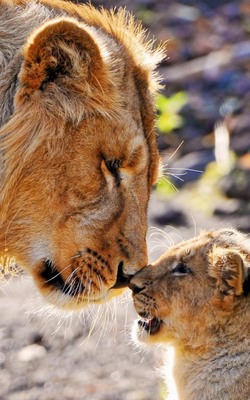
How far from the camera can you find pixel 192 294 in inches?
189

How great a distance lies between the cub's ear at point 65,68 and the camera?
13.1ft

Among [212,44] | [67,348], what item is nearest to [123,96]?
[67,348]

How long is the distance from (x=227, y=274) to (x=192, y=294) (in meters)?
0.23

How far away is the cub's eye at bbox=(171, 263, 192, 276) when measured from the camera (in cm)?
484

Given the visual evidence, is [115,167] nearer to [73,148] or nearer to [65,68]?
[73,148]

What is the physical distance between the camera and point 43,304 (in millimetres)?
4805

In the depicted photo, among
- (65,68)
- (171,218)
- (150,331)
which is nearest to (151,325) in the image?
A: (150,331)

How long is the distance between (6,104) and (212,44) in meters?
5.67

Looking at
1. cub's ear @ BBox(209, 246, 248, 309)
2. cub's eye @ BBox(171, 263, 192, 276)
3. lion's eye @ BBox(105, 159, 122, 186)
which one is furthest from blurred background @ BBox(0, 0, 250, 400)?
lion's eye @ BBox(105, 159, 122, 186)

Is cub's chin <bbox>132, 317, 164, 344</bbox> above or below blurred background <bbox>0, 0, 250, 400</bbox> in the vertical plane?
above

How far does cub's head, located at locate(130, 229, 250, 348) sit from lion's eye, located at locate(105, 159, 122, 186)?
423 mm

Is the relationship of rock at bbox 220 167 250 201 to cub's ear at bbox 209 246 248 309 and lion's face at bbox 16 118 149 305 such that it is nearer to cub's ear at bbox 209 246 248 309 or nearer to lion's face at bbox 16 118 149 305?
cub's ear at bbox 209 246 248 309

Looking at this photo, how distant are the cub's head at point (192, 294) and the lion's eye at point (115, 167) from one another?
423mm

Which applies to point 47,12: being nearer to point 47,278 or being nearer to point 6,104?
point 6,104
